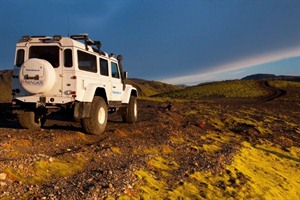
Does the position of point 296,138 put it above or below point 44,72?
below

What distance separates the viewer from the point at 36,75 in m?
9.41

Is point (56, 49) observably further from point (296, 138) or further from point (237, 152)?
point (296, 138)

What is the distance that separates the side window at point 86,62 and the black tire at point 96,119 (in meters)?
1.09

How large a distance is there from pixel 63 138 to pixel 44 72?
2.41 meters

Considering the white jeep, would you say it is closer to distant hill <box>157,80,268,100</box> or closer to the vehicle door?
the vehicle door

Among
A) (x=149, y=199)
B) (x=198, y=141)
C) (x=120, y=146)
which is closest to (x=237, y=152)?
(x=198, y=141)

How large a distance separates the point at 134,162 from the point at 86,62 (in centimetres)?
418

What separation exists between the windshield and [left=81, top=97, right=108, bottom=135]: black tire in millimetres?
1891

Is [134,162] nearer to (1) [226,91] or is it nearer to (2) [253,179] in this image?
(2) [253,179]

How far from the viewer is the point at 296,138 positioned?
54.0 feet

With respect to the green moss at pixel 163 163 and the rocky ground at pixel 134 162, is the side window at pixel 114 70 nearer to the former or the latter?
the rocky ground at pixel 134 162

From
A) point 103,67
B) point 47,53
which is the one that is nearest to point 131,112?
point 103,67

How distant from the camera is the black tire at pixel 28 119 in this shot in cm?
1138

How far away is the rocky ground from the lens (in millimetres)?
6293
